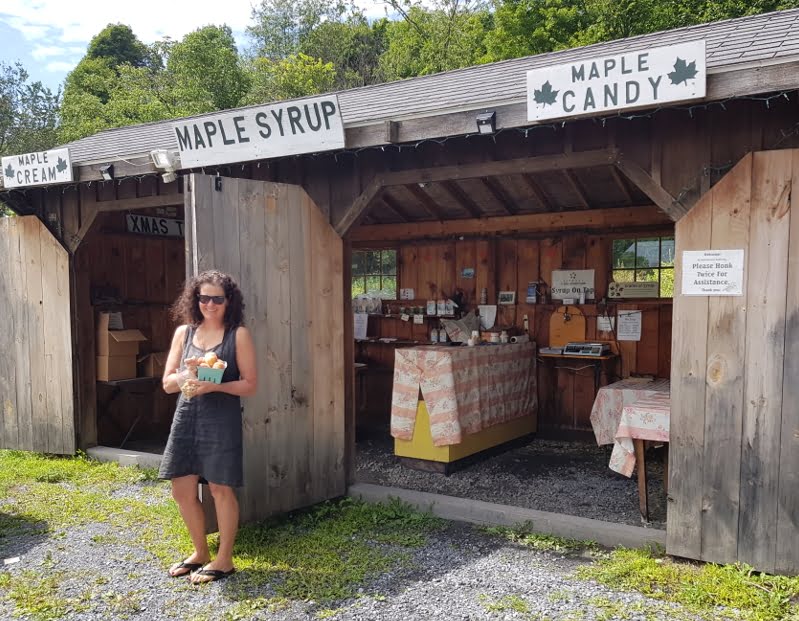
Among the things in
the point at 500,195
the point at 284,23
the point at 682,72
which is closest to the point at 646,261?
the point at 500,195

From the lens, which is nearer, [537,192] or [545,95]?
[545,95]

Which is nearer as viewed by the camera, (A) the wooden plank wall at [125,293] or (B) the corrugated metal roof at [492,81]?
(B) the corrugated metal roof at [492,81]

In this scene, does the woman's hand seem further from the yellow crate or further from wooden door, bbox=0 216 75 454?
wooden door, bbox=0 216 75 454

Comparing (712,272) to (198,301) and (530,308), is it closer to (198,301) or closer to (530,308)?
(198,301)

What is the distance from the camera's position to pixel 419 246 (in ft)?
25.9

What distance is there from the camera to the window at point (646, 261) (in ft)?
21.8

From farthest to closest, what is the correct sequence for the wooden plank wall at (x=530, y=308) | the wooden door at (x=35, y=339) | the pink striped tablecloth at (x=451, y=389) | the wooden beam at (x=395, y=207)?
1. the wooden beam at (x=395, y=207)
2. the wooden plank wall at (x=530, y=308)
3. the wooden door at (x=35, y=339)
4. the pink striped tablecloth at (x=451, y=389)

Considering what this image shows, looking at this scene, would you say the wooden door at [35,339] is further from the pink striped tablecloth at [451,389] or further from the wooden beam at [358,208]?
the pink striped tablecloth at [451,389]

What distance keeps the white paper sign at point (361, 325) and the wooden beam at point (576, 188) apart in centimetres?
310

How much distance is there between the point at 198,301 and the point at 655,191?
2.75m

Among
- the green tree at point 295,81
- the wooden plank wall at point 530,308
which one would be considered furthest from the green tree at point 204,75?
the wooden plank wall at point 530,308

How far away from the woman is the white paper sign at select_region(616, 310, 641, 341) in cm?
456

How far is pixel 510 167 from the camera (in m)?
4.26

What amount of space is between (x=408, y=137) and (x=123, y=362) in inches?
170
